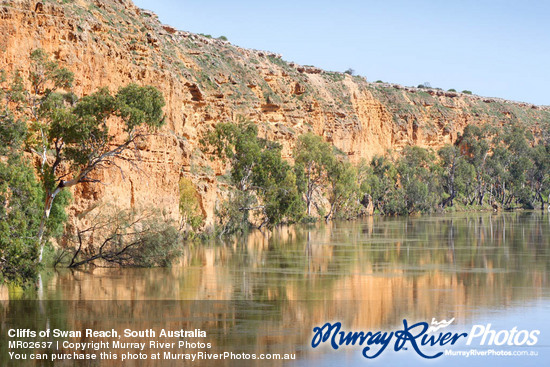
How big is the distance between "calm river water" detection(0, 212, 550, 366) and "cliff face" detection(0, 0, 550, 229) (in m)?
6.68

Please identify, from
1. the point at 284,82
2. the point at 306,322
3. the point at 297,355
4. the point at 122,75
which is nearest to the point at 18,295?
the point at 306,322

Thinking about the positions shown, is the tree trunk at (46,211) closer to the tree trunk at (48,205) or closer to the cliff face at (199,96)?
the tree trunk at (48,205)

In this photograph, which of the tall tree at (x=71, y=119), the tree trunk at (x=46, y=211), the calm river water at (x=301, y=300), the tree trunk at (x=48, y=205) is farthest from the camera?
the tall tree at (x=71, y=119)

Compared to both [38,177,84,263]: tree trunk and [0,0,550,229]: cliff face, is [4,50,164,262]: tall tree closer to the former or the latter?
[38,177,84,263]: tree trunk

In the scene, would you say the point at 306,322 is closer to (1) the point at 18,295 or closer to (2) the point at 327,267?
(1) the point at 18,295

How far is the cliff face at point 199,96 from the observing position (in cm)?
3728

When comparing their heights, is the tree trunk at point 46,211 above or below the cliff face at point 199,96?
below

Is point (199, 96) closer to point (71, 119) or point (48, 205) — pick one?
point (71, 119)

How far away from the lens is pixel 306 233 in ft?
188

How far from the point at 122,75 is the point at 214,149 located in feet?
57.9

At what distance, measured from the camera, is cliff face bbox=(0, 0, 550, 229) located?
37281mm

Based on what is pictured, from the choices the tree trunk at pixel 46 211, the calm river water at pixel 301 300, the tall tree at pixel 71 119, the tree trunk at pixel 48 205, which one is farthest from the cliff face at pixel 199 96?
the calm river water at pixel 301 300

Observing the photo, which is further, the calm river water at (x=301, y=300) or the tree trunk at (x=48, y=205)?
the tree trunk at (x=48, y=205)

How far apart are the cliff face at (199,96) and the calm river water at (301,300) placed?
668cm
